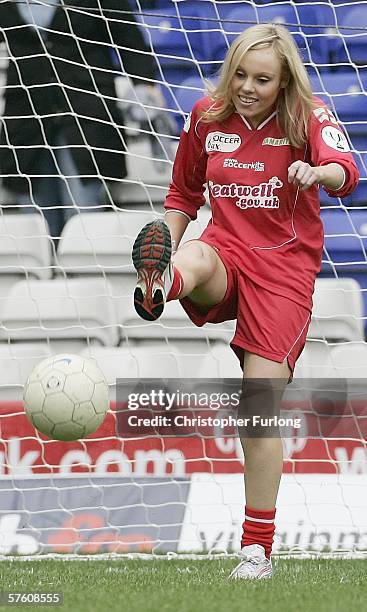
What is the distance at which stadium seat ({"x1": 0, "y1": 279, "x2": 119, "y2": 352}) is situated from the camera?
203 inches

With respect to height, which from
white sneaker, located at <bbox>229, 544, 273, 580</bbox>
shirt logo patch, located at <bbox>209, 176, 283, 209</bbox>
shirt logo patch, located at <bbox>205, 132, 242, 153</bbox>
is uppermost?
shirt logo patch, located at <bbox>205, 132, 242, 153</bbox>

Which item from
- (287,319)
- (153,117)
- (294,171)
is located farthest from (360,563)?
(153,117)

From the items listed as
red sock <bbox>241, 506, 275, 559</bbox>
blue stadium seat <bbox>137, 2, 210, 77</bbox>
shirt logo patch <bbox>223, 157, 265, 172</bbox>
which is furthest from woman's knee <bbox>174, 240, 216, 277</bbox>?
blue stadium seat <bbox>137, 2, 210, 77</bbox>

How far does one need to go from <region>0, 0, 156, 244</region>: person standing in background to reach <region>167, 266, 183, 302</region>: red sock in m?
2.32

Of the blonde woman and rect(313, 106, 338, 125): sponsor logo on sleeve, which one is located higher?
rect(313, 106, 338, 125): sponsor logo on sleeve

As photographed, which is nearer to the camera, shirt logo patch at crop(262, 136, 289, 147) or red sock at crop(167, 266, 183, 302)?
red sock at crop(167, 266, 183, 302)

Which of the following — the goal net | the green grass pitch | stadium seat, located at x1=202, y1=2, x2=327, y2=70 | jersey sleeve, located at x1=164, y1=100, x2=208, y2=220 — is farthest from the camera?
stadium seat, located at x1=202, y1=2, x2=327, y2=70

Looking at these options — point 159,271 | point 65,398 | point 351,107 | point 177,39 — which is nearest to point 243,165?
point 159,271

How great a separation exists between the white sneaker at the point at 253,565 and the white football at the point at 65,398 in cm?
55

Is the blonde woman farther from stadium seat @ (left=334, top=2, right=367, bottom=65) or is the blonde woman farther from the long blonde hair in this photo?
stadium seat @ (left=334, top=2, right=367, bottom=65)

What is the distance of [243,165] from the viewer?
3127mm

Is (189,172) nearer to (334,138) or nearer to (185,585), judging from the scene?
(334,138)

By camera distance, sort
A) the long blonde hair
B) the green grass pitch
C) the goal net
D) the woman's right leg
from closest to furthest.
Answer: the green grass pitch
the woman's right leg
the long blonde hair
the goal net

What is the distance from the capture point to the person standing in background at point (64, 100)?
5.10m
